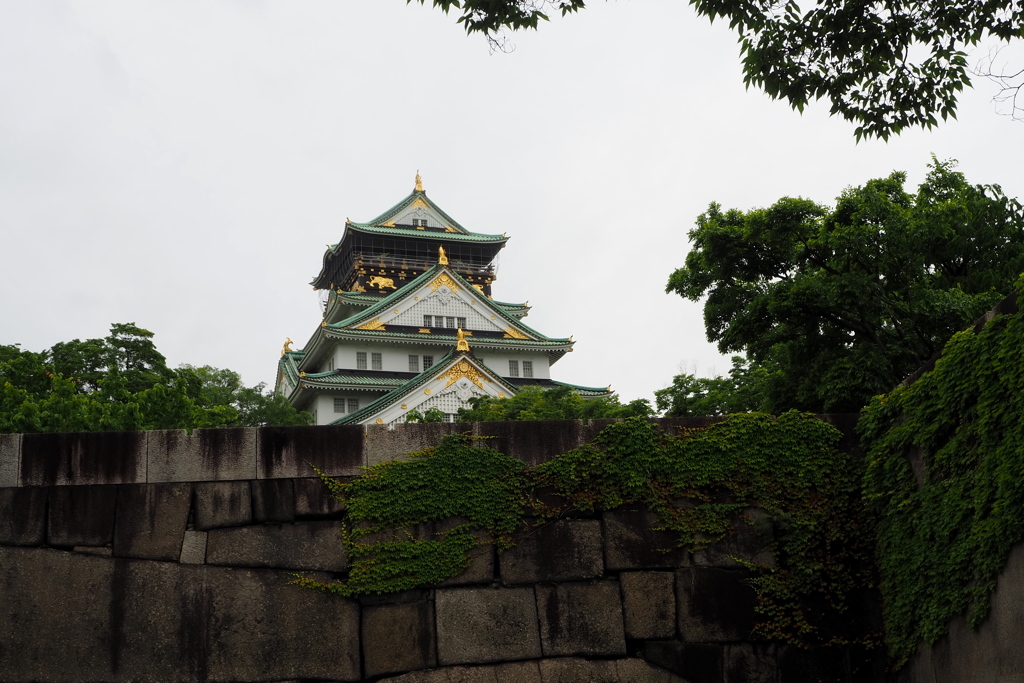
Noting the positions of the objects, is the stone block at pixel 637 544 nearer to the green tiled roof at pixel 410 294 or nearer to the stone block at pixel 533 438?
the stone block at pixel 533 438

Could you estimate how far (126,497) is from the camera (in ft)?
26.0

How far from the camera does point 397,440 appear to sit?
839 cm

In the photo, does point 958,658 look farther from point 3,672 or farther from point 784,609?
point 3,672

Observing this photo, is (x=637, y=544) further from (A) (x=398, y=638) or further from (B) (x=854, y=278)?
(B) (x=854, y=278)

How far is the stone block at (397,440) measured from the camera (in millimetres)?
8352

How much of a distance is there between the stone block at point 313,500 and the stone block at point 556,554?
147 cm

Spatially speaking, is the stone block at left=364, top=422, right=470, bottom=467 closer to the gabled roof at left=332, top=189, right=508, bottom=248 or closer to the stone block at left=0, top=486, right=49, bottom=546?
the stone block at left=0, top=486, right=49, bottom=546

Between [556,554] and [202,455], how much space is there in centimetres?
305

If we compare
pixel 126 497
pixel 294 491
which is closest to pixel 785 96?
pixel 294 491

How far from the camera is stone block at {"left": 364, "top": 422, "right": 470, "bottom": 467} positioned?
8.35 meters

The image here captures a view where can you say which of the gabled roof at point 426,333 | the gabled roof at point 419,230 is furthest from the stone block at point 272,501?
the gabled roof at point 419,230

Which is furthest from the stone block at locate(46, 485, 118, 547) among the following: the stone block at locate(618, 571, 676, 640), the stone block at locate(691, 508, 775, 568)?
the stone block at locate(691, 508, 775, 568)

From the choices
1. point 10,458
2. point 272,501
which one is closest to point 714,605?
point 272,501

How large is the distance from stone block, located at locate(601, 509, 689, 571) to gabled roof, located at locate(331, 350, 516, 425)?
24.5 meters
